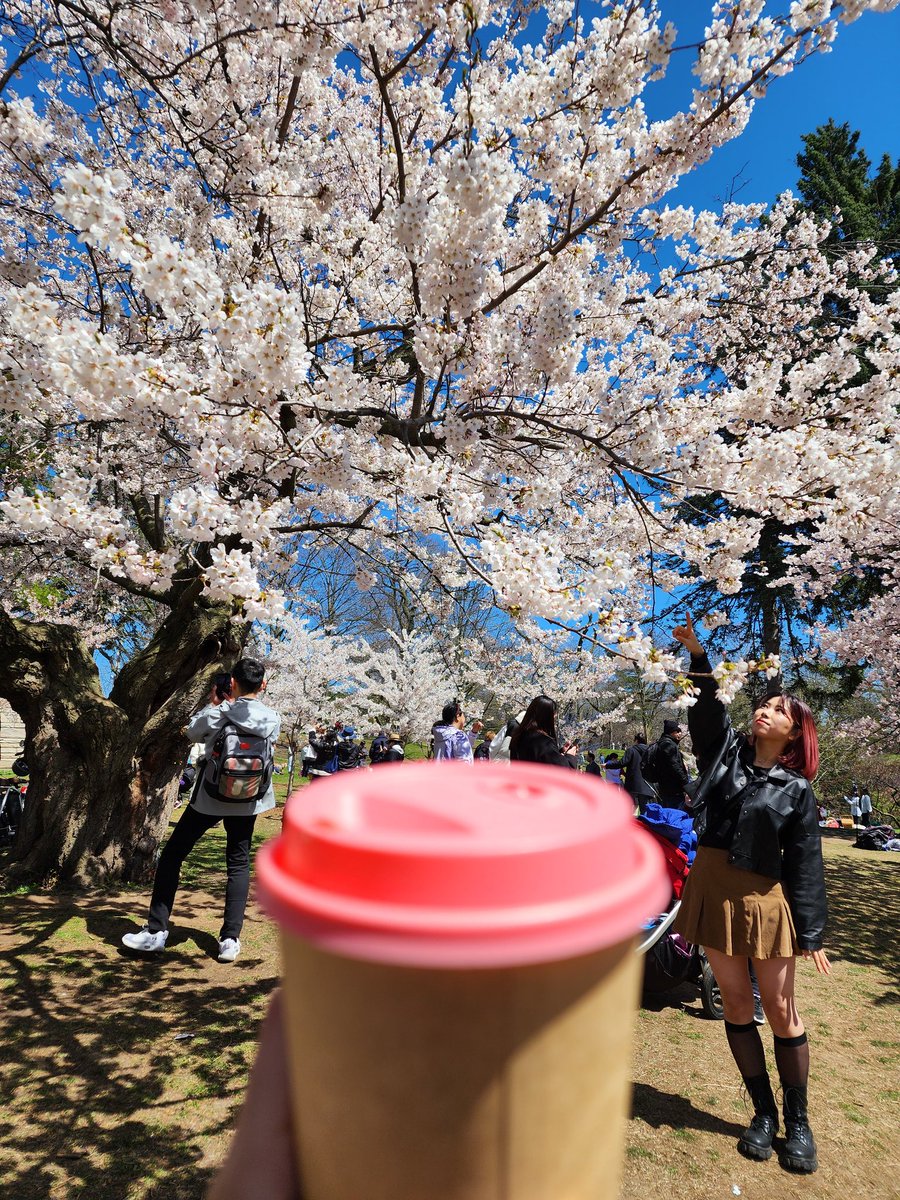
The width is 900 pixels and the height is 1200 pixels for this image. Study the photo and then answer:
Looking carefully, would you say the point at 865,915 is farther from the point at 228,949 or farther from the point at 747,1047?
the point at 228,949

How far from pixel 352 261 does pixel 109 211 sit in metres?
2.89

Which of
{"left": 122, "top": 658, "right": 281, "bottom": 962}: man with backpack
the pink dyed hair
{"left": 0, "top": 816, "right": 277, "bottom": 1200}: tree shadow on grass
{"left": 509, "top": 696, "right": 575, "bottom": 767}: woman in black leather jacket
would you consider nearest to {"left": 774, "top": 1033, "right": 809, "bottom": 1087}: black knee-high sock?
the pink dyed hair

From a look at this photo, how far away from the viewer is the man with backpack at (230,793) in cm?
404

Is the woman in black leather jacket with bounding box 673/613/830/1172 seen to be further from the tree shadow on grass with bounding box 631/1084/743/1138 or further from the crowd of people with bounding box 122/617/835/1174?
the tree shadow on grass with bounding box 631/1084/743/1138

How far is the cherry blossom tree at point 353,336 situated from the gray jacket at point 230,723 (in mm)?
961

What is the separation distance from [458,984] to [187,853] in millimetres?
4357

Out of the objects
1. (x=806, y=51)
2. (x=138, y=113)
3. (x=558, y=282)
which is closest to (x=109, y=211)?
(x=138, y=113)

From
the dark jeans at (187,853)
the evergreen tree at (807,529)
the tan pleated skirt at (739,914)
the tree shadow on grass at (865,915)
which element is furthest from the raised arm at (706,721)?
the evergreen tree at (807,529)

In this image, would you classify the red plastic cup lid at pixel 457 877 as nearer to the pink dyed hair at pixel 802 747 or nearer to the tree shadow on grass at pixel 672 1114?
the pink dyed hair at pixel 802 747

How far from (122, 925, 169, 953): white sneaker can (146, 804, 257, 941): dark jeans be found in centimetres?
4

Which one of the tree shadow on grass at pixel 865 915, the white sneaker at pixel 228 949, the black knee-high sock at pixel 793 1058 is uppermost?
the black knee-high sock at pixel 793 1058

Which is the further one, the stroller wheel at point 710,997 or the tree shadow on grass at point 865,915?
the tree shadow on grass at point 865,915

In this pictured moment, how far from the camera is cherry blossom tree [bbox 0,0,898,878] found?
341 cm

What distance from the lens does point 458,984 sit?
0.54m
